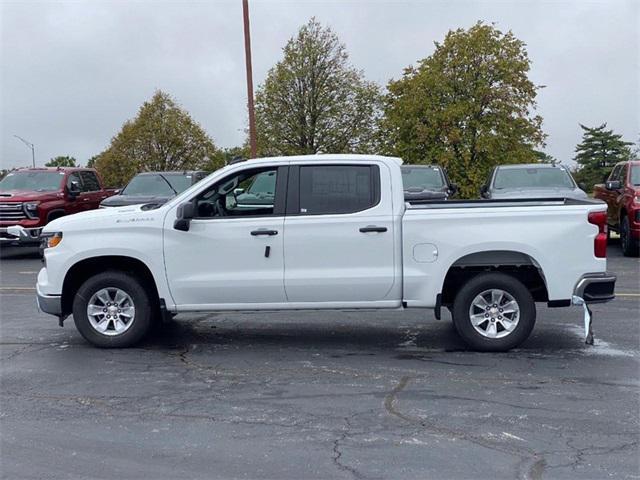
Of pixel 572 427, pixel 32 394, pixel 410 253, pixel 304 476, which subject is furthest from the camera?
pixel 410 253

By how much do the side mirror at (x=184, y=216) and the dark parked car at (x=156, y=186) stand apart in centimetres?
1000

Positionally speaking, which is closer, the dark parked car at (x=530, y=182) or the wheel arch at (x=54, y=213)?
the dark parked car at (x=530, y=182)

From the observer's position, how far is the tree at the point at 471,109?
42969mm

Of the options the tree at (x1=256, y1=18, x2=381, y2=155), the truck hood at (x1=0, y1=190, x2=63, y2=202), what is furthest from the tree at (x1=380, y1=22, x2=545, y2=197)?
the truck hood at (x1=0, y1=190, x2=63, y2=202)

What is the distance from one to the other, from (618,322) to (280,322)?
3.81 meters

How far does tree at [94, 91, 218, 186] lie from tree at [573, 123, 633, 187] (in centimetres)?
3545

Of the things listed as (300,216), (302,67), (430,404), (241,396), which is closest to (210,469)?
(241,396)

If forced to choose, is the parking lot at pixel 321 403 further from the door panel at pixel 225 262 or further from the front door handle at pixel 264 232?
the front door handle at pixel 264 232

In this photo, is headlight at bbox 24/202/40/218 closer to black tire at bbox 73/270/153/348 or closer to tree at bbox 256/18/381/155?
black tire at bbox 73/270/153/348

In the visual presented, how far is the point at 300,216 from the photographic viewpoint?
7.71 m

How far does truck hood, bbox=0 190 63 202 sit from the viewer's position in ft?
57.2

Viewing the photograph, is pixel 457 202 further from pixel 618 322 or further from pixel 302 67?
pixel 302 67

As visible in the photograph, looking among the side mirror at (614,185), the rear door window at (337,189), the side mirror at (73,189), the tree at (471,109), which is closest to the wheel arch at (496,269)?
the rear door window at (337,189)

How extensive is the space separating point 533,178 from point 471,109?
89.9 feet
